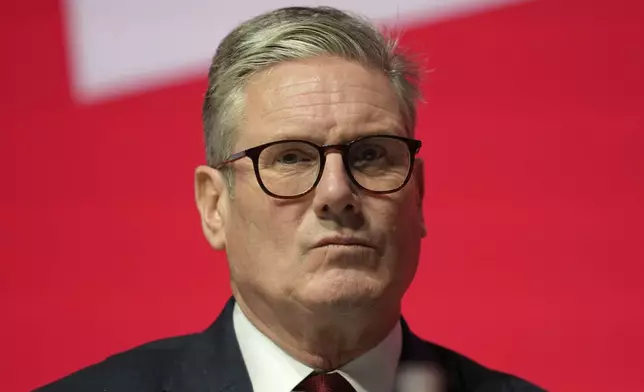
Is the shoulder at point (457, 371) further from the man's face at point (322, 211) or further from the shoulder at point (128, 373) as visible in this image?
the shoulder at point (128, 373)

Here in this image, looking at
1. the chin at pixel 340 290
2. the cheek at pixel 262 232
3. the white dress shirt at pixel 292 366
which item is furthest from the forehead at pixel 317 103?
the white dress shirt at pixel 292 366

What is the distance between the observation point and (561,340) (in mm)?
2260

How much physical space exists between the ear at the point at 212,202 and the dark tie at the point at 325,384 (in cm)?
30

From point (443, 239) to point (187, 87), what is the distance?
2.35 feet

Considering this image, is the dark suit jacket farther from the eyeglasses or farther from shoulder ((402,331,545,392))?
the eyeglasses

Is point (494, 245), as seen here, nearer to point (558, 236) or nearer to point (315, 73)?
point (558, 236)

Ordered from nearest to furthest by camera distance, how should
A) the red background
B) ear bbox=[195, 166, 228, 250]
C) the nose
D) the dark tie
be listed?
the nose → the dark tie → ear bbox=[195, 166, 228, 250] → the red background

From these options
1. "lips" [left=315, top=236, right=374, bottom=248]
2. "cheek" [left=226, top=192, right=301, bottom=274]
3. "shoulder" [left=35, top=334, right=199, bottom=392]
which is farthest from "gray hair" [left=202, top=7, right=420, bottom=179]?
"shoulder" [left=35, top=334, right=199, bottom=392]

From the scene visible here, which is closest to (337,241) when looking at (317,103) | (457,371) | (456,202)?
(317,103)

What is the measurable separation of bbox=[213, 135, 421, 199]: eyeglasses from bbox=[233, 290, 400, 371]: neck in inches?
8.2

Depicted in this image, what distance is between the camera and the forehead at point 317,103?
163cm

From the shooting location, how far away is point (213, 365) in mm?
1757

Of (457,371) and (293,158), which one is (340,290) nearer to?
(293,158)

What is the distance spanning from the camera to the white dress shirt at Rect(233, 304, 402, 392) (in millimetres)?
1702
